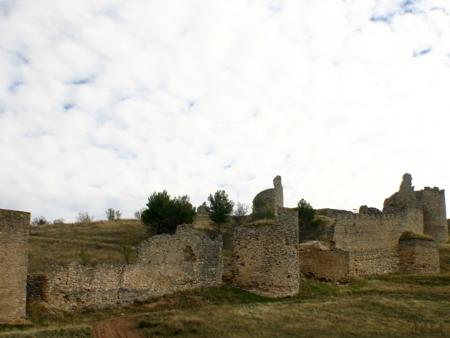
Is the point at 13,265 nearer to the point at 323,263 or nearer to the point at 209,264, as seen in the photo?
the point at 209,264

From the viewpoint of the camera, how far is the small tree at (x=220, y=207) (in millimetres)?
52156

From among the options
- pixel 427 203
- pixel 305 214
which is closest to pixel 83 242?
pixel 305 214

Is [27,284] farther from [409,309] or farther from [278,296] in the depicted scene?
[409,309]

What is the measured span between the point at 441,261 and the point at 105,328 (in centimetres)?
2746

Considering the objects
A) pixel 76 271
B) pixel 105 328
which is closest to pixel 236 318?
pixel 105 328

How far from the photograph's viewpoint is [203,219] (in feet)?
176

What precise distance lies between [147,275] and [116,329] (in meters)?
5.66

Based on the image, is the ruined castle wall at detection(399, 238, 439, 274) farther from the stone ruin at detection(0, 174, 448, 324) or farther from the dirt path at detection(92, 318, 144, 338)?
the dirt path at detection(92, 318, 144, 338)

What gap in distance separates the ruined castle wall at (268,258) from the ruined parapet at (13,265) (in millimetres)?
9872

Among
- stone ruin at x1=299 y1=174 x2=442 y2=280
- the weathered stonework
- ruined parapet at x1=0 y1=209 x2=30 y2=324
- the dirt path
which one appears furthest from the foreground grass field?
the weathered stonework

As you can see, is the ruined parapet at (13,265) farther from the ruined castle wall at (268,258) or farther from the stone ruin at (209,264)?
the ruined castle wall at (268,258)

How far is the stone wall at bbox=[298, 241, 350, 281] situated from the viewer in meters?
30.7

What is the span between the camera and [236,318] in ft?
69.7

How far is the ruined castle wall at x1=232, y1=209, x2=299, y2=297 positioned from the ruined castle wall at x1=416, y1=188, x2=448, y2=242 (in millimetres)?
21736
